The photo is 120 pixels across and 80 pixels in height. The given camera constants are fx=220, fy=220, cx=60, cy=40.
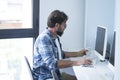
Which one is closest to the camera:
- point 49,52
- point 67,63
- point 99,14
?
point 49,52

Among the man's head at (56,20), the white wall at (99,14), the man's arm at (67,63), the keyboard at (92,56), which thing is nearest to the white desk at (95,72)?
the man's arm at (67,63)

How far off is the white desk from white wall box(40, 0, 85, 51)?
777 mm

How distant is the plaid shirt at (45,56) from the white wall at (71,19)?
809 mm

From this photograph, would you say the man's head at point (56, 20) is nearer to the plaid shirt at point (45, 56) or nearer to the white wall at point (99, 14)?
the plaid shirt at point (45, 56)

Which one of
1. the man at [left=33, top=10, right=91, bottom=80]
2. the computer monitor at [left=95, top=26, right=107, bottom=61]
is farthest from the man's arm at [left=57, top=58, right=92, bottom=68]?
the computer monitor at [left=95, top=26, right=107, bottom=61]

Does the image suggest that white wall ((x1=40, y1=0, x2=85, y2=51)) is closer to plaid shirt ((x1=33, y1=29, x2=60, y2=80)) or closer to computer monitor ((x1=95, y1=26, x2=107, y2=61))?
computer monitor ((x1=95, y1=26, x2=107, y2=61))

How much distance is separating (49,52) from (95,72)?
489 mm

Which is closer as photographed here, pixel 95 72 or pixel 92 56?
pixel 95 72

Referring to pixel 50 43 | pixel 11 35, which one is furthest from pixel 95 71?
pixel 11 35

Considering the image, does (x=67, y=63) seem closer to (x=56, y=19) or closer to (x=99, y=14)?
(x=56, y=19)

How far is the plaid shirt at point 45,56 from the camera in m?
2.07

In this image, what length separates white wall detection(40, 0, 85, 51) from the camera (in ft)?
9.68

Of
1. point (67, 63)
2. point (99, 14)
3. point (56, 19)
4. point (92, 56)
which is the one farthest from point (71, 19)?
point (67, 63)

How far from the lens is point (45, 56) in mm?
2078
